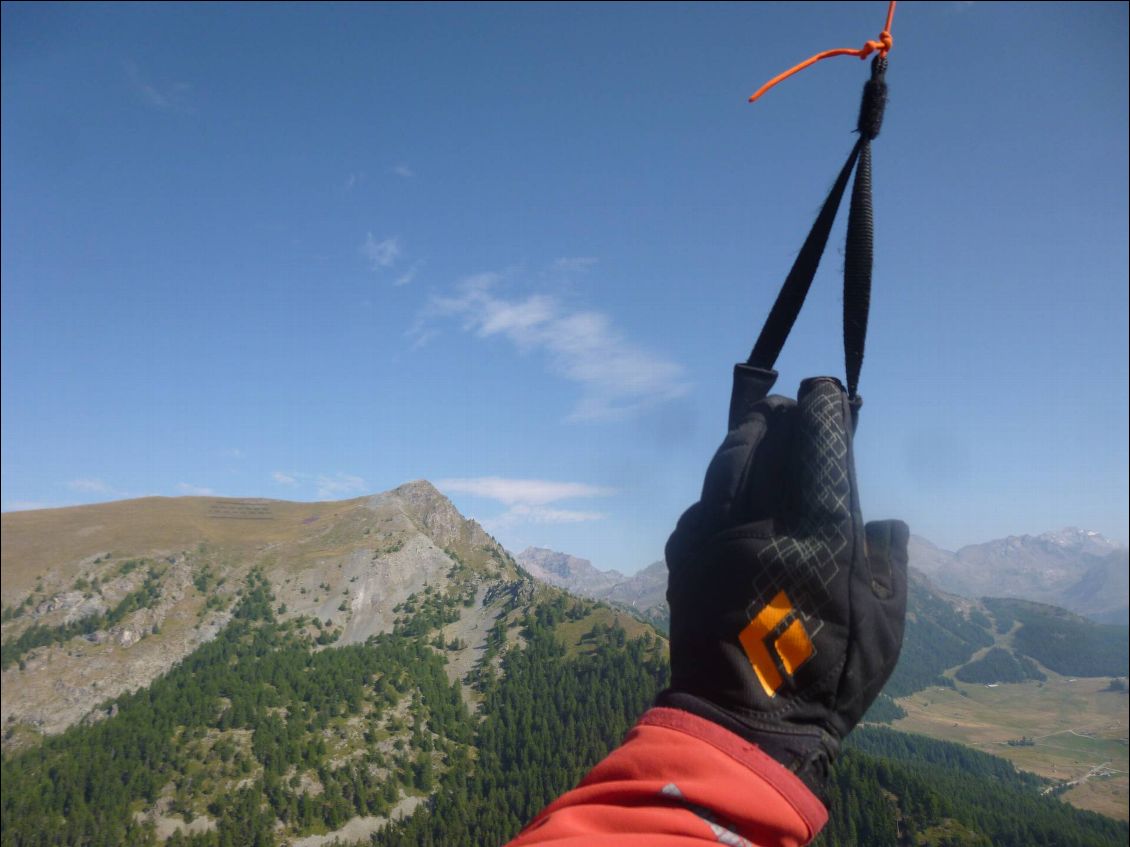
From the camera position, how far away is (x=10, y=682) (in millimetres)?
174750

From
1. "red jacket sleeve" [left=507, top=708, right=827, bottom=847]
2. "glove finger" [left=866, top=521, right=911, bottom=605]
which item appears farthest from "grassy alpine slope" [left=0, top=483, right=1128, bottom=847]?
"red jacket sleeve" [left=507, top=708, right=827, bottom=847]

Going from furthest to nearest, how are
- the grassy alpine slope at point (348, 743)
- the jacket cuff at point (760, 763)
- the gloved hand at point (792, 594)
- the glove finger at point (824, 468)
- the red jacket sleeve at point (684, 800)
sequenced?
the grassy alpine slope at point (348, 743) → the glove finger at point (824, 468) → the gloved hand at point (792, 594) → the jacket cuff at point (760, 763) → the red jacket sleeve at point (684, 800)

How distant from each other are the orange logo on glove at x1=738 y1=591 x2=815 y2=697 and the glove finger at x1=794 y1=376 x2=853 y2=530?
0.30 metres

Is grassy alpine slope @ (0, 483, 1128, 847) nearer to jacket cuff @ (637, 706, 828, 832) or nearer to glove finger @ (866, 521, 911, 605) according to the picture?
glove finger @ (866, 521, 911, 605)

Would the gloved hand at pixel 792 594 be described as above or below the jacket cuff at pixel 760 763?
above

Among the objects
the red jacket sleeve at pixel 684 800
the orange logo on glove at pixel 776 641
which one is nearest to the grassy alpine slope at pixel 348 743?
the orange logo on glove at pixel 776 641

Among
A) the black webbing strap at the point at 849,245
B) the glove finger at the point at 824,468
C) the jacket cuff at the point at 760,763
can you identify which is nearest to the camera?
the jacket cuff at the point at 760,763

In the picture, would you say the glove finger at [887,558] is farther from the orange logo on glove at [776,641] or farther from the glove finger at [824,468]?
the orange logo on glove at [776,641]

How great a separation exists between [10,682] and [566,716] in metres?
159

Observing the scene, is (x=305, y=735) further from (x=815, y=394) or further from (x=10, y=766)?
(x=815, y=394)

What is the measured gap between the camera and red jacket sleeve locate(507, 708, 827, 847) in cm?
162

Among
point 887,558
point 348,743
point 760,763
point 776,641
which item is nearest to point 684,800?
point 760,763

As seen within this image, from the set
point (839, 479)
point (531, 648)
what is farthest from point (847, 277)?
point (531, 648)

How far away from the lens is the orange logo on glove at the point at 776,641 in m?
1.99
